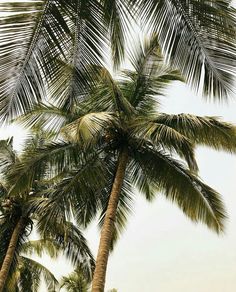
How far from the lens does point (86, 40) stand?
4539 mm

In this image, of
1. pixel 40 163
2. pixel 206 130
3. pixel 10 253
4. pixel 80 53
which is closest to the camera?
pixel 80 53

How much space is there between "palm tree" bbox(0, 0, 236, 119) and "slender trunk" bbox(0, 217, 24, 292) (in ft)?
32.1

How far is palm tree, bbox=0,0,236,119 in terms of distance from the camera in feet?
13.5

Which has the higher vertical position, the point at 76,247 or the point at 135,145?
the point at 135,145

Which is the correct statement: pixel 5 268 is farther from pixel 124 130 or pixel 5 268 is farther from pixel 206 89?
pixel 206 89

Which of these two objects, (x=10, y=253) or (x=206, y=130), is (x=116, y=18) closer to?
(x=206, y=130)

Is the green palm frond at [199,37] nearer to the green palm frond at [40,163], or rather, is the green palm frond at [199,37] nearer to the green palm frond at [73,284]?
the green palm frond at [40,163]

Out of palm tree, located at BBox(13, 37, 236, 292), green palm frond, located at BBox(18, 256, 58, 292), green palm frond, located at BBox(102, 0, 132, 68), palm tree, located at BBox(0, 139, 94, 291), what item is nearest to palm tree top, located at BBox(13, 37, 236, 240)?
palm tree, located at BBox(13, 37, 236, 292)

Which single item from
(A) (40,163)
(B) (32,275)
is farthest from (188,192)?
(B) (32,275)

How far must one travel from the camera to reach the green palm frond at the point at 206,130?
9.80 metres

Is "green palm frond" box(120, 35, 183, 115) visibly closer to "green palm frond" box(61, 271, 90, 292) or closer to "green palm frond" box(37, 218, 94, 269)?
"green palm frond" box(37, 218, 94, 269)

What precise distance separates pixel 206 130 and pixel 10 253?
733cm

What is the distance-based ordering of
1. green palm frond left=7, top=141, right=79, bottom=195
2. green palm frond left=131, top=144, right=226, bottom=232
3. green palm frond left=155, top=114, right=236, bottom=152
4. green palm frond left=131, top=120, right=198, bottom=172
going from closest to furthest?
green palm frond left=131, top=120, right=198, bottom=172, green palm frond left=155, top=114, right=236, bottom=152, green palm frond left=131, top=144, right=226, bottom=232, green palm frond left=7, top=141, right=79, bottom=195

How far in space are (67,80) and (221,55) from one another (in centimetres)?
165
